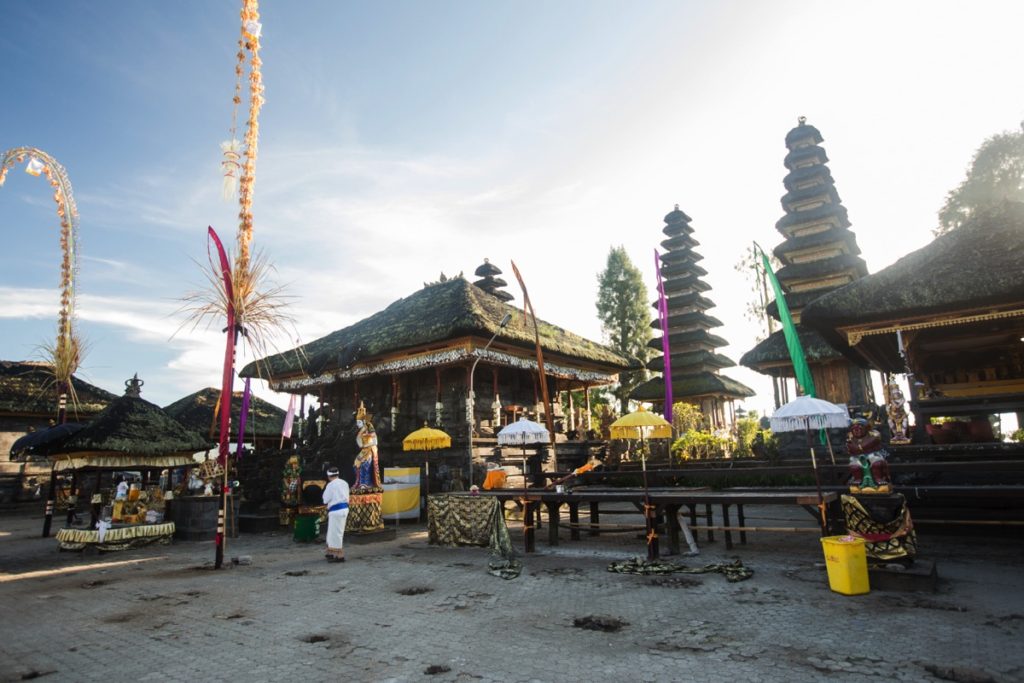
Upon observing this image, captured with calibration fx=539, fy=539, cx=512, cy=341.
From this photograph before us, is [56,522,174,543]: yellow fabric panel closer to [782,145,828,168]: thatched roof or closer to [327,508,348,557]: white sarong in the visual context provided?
[327,508,348,557]: white sarong

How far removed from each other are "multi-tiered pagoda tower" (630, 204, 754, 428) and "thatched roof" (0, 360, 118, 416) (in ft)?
95.3

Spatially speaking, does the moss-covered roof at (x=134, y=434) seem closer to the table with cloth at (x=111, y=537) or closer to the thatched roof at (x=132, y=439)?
the thatched roof at (x=132, y=439)

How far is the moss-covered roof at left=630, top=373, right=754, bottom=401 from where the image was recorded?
31516 millimetres

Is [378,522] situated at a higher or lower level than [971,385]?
lower

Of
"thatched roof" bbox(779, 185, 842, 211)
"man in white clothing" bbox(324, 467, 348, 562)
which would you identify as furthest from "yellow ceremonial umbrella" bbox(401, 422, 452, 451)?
Answer: "thatched roof" bbox(779, 185, 842, 211)

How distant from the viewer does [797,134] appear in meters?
29.6

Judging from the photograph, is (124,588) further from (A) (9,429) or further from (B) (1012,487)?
(A) (9,429)

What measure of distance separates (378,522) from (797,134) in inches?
1169

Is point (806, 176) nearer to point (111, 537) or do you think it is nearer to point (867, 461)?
point (867, 461)

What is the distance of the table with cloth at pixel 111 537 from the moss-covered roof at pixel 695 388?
85.2 feet

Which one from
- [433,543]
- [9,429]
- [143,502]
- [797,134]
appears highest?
[797,134]

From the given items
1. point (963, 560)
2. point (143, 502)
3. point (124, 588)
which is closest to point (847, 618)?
point (963, 560)

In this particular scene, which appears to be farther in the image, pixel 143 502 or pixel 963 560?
pixel 143 502

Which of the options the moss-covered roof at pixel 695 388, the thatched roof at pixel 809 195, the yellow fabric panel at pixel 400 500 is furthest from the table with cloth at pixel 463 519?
the thatched roof at pixel 809 195
